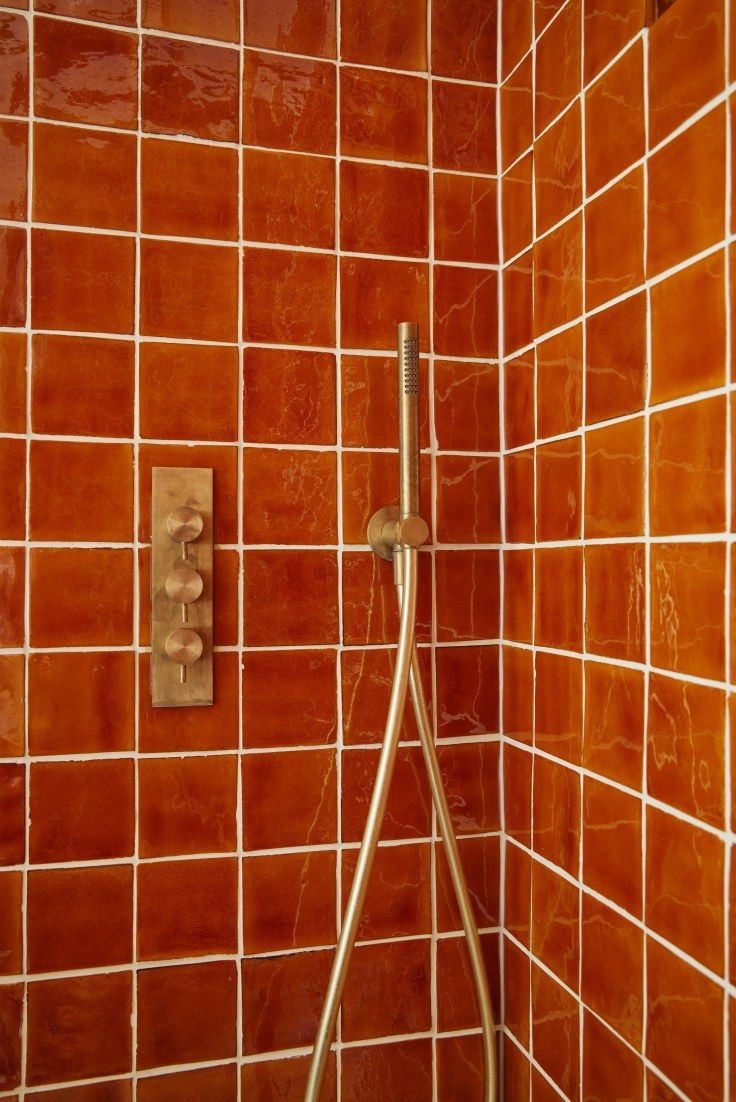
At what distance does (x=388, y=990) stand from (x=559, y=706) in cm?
44

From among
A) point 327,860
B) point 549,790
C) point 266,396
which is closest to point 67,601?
point 266,396

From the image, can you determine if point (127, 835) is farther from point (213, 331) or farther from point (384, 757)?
point (213, 331)

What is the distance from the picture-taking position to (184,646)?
90 centimetres

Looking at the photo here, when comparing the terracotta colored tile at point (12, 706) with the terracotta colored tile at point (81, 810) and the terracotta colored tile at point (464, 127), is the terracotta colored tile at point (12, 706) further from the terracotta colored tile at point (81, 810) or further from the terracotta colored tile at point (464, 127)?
the terracotta colored tile at point (464, 127)

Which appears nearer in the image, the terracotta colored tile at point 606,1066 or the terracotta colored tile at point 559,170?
the terracotta colored tile at point 606,1066

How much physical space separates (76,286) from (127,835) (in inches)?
25.7

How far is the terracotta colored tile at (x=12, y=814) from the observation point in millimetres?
881

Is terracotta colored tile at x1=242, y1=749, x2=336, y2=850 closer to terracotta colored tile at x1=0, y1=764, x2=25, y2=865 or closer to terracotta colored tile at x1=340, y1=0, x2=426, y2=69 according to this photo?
terracotta colored tile at x1=0, y1=764, x2=25, y2=865

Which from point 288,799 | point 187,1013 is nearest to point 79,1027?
point 187,1013

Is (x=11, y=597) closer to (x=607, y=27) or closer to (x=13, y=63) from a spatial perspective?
(x=13, y=63)

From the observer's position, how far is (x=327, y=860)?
97 centimetres

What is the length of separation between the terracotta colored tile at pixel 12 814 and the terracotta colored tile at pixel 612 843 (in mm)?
637

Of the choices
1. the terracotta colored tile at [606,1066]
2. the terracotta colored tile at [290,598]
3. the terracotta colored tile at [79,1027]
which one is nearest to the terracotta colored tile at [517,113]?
the terracotta colored tile at [290,598]

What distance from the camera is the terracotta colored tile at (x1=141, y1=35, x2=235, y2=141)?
0.92 meters
